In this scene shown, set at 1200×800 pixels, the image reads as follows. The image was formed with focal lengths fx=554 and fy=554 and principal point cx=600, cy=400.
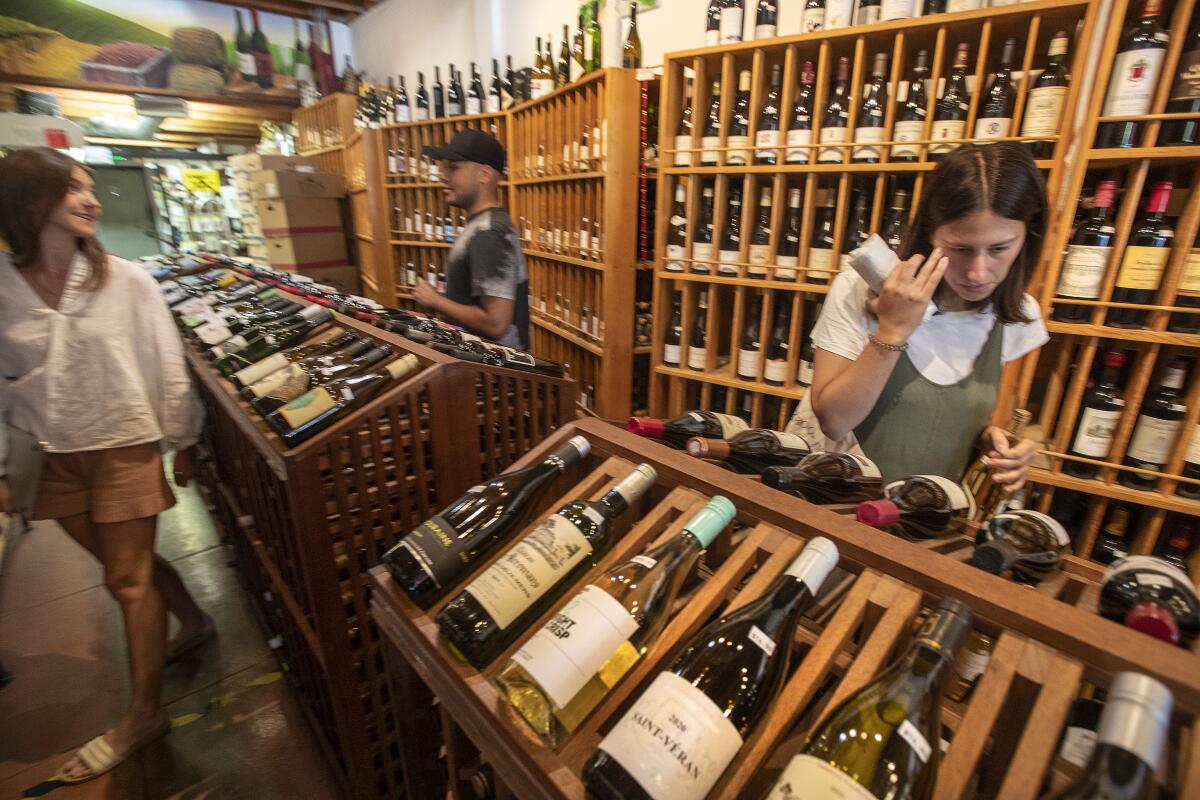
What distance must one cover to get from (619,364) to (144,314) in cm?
196

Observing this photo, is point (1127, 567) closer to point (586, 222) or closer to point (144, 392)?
point (144, 392)

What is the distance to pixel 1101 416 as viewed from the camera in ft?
5.65

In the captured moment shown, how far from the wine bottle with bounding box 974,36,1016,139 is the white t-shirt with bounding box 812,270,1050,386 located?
847 millimetres

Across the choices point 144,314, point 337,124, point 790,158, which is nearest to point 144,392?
point 144,314

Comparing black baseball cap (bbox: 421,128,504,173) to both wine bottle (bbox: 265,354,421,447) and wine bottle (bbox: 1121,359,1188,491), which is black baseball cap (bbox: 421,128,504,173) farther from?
wine bottle (bbox: 1121,359,1188,491)

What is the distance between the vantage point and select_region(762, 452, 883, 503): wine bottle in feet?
2.60

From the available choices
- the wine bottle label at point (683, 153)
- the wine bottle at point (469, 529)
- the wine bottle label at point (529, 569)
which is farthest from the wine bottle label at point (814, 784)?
the wine bottle label at point (683, 153)

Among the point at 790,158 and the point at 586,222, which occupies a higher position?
the point at 790,158

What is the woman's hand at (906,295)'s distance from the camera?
3.55 feet

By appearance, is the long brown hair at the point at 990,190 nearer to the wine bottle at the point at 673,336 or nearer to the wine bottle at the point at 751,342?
the wine bottle at the point at 751,342

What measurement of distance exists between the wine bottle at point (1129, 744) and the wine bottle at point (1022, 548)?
0.22 meters

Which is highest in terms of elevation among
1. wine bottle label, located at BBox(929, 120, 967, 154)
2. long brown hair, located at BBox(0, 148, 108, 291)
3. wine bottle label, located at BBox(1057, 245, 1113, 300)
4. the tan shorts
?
wine bottle label, located at BBox(929, 120, 967, 154)

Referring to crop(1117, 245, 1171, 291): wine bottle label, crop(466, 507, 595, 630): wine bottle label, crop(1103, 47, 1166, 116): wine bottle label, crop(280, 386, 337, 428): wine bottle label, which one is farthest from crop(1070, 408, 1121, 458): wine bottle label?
crop(280, 386, 337, 428): wine bottle label

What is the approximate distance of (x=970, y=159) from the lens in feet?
3.59
